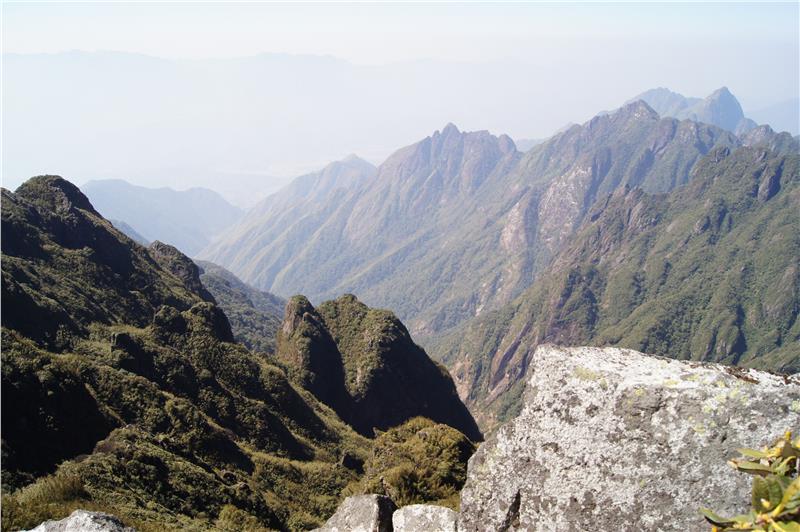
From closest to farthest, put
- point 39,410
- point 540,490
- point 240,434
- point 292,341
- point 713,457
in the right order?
point 713,457, point 540,490, point 39,410, point 240,434, point 292,341

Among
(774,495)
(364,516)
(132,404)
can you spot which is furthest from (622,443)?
(132,404)

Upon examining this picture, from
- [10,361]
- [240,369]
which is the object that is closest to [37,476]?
[10,361]

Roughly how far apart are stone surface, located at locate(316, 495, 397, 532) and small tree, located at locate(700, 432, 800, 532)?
20.5 ft

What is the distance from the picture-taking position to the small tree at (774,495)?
327 cm

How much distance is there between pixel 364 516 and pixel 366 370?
53814 millimetres

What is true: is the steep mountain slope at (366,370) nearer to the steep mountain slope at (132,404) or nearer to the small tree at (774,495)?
the steep mountain slope at (132,404)

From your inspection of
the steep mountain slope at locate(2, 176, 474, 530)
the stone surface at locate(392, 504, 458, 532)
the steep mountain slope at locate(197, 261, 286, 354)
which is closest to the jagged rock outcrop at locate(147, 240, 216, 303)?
the steep mountain slope at locate(2, 176, 474, 530)

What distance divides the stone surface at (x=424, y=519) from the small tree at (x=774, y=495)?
17.4 feet

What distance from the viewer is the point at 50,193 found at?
61.9 m

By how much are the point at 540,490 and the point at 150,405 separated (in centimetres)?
3389

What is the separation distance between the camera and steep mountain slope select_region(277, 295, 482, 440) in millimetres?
60812

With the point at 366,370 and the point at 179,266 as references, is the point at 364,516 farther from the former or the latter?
the point at 179,266

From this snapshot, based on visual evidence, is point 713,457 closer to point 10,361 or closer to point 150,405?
point 10,361

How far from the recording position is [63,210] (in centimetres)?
5984
